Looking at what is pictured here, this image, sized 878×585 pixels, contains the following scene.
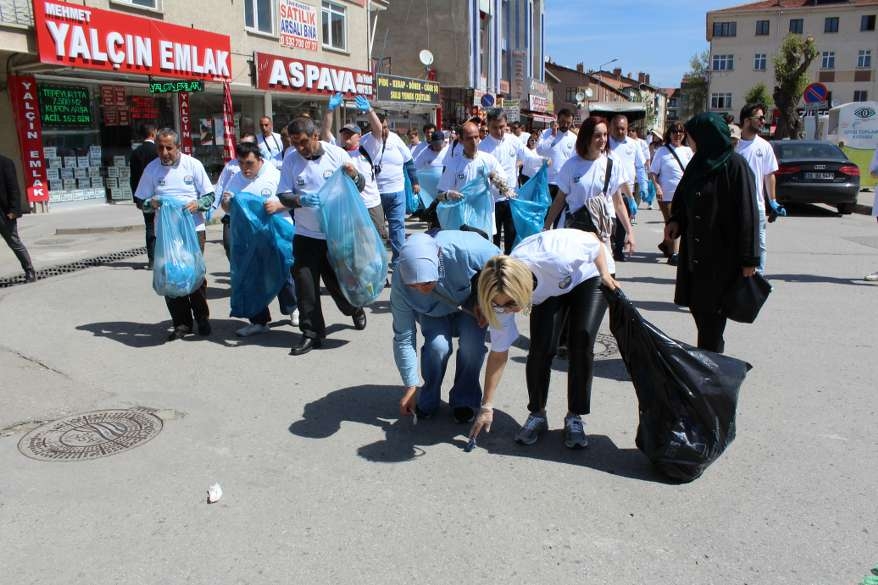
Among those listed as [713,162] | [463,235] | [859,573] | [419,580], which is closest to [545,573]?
[419,580]

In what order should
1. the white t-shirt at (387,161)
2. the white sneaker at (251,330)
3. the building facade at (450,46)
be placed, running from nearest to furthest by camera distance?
1. the white sneaker at (251,330)
2. the white t-shirt at (387,161)
3. the building facade at (450,46)

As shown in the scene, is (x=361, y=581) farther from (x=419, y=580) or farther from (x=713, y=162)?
(x=713, y=162)

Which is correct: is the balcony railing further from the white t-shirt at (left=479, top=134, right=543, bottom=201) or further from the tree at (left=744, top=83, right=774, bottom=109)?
the tree at (left=744, top=83, right=774, bottom=109)

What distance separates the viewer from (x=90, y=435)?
425cm

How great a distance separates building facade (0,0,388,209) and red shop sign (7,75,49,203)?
2cm

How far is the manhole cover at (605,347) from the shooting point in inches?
225

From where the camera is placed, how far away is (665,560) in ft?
9.66

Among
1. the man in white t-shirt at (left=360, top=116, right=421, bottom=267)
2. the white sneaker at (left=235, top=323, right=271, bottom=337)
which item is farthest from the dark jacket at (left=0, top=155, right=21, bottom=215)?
the man in white t-shirt at (left=360, top=116, right=421, bottom=267)

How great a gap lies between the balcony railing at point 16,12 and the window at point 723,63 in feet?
217

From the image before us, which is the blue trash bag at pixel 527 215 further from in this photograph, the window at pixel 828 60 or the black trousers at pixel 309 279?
the window at pixel 828 60

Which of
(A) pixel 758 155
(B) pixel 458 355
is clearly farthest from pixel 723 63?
(B) pixel 458 355

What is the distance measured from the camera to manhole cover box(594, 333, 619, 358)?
571 cm

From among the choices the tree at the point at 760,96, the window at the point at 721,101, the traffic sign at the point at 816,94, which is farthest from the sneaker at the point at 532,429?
the window at the point at 721,101

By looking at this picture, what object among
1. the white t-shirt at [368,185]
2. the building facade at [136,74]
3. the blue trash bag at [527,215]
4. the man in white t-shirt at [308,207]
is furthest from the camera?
the building facade at [136,74]
